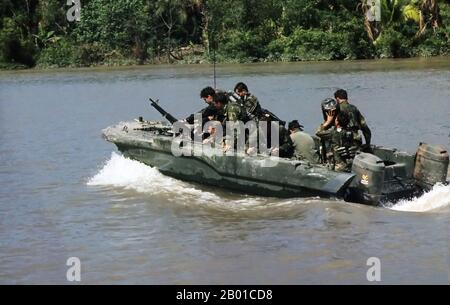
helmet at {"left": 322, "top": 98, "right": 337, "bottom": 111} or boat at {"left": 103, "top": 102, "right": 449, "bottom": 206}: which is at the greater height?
helmet at {"left": 322, "top": 98, "right": 337, "bottom": 111}

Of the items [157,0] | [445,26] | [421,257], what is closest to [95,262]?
[421,257]

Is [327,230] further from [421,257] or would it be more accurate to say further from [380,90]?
[380,90]

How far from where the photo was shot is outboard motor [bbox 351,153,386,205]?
1017 centimetres

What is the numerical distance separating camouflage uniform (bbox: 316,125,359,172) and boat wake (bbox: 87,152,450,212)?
55 centimetres

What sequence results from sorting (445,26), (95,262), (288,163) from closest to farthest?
(95,262), (288,163), (445,26)

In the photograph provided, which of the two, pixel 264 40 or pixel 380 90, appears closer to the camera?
pixel 380 90

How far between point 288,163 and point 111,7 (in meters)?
45.6

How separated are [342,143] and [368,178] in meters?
0.83

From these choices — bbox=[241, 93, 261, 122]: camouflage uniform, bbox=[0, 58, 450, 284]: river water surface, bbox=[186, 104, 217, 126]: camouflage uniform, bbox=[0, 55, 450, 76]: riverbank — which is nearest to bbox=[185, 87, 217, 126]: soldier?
bbox=[186, 104, 217, 126]: camouflage uniform

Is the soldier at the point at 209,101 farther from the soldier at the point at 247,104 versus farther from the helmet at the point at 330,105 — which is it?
Result: the helmet at the point at 330,105

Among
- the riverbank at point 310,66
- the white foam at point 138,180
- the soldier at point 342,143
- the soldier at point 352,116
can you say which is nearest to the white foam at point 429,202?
the soldier at point 342,143

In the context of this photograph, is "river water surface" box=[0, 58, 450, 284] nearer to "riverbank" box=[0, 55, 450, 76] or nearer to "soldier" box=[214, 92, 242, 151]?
"soldier" box=[214, 92, 242, 151]

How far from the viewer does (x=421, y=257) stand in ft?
28.4

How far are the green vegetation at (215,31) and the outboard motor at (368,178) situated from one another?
124ft
